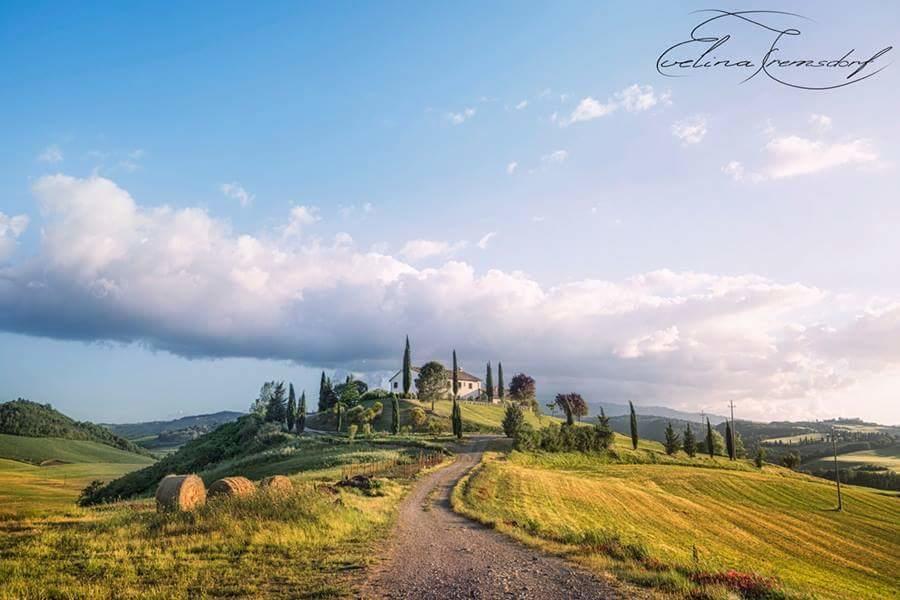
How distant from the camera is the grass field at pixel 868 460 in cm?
15173

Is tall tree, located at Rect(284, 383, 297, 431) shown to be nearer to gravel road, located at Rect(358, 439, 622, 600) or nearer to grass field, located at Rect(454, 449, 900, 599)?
grass field, located at Rect(454, 449, 900, 599)

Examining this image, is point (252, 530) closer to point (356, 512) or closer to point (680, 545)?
point (356, 512)

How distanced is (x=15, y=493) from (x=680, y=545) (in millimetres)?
83849

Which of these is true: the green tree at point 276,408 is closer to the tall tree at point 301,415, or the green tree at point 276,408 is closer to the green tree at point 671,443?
the tall tree at point 301,415

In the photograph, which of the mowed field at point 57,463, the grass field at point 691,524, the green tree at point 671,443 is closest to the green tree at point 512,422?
the grass field at point 691,524

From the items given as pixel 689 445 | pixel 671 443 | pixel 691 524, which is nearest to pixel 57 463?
pixel 671 443

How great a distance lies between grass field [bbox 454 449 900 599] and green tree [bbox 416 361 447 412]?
61.4 m

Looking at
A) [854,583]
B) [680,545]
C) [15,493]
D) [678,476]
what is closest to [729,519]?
[854,583]

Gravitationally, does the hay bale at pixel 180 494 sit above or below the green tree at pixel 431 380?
below

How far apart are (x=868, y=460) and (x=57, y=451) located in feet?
827

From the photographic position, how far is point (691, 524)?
44156 mm

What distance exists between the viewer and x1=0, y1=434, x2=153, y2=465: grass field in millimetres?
165875

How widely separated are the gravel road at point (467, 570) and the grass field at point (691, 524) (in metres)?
1.46

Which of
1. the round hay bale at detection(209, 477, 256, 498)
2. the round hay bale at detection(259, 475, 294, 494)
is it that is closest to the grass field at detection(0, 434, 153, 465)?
the round hay bale at detection(209, 477, 256, 498)
